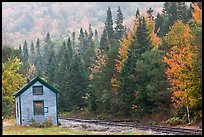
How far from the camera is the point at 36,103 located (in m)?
32.8

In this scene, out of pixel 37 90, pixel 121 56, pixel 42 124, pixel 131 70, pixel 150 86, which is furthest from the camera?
pixel 121 56

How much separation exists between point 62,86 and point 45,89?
32726 mm

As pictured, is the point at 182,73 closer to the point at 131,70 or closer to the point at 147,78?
the point at 147,78

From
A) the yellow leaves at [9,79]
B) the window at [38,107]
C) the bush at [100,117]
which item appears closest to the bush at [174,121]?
the window at [38,107]

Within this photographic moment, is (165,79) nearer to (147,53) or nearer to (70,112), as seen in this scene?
(147,53)

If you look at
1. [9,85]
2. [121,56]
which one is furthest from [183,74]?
[9,85]

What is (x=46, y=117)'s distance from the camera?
32719 millimetres

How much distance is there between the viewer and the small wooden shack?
106 feet

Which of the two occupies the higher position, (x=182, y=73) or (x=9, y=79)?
(x=9, y=79)

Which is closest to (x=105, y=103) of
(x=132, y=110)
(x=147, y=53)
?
(x=132, y=110)

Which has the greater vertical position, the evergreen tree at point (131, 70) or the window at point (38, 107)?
the evergreen tree at point (131, 70)

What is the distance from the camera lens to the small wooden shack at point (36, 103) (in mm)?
32406

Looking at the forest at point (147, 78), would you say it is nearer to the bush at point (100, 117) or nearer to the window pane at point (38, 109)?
the bush at point (100, 117)

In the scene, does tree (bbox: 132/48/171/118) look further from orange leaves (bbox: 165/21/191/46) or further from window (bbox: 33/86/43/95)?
window (bbox: 33/86/43/95)
